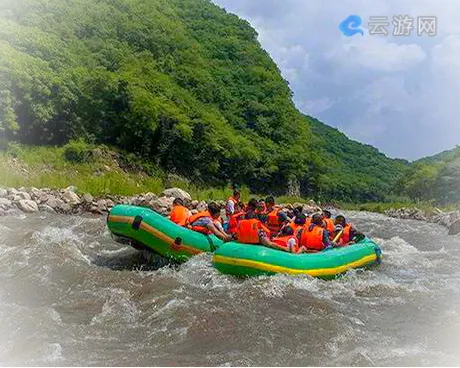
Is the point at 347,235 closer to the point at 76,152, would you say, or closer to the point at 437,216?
the point at 437,216

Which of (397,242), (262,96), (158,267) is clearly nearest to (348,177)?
(262,96)

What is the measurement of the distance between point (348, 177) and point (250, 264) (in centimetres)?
6500

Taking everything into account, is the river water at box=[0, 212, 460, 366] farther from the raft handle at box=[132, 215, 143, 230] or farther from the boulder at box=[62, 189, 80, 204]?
the boulder at box=[62, 189, 80, 204]

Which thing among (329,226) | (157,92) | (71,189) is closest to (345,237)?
(329,226)

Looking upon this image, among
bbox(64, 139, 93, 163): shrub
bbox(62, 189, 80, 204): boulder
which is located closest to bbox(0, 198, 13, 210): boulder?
bbox(62, 189, 80, 204): boulder

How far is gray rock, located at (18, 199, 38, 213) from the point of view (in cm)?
1502

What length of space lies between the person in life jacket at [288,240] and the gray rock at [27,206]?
28.9 ft

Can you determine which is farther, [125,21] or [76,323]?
[125,21]

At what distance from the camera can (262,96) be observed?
5025cm

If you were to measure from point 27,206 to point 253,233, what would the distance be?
364 inches

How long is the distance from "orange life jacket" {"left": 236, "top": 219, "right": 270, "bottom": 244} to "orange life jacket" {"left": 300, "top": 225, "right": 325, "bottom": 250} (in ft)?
4.19

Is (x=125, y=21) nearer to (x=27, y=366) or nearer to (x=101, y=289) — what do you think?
(x=101, y=289)

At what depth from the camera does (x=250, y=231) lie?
8.16 metres

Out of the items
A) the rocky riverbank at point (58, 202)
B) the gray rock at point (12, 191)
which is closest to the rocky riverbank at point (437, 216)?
the rocky riverbank at point (58, 202)
